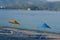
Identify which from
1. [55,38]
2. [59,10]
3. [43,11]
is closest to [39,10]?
[43,11]

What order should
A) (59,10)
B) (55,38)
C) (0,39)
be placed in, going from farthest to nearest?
(59,10) < (55,38) < (0,39)

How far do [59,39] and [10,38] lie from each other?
94.1 inches

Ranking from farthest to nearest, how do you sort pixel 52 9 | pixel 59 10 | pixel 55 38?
pixel 52 9 → pixel 59 10 → pixel 55 38

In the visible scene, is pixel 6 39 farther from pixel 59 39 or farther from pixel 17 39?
pixel 59 39

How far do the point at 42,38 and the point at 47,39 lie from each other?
0.33 meters

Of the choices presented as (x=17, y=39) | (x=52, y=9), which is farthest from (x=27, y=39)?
(x=52, y=9)

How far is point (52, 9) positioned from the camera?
63.5 m

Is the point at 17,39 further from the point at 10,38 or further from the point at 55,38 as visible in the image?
the point at 55,38

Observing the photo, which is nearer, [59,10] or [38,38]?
[38,38]

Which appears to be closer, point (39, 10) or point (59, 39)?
point (59, 39)

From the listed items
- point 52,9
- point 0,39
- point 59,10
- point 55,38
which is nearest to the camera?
point 0,39

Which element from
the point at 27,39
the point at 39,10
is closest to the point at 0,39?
the point at 27,39

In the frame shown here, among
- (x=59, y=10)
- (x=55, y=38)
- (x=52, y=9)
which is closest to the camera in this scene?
(x=55, y=38)

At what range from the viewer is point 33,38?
42.2 feet
